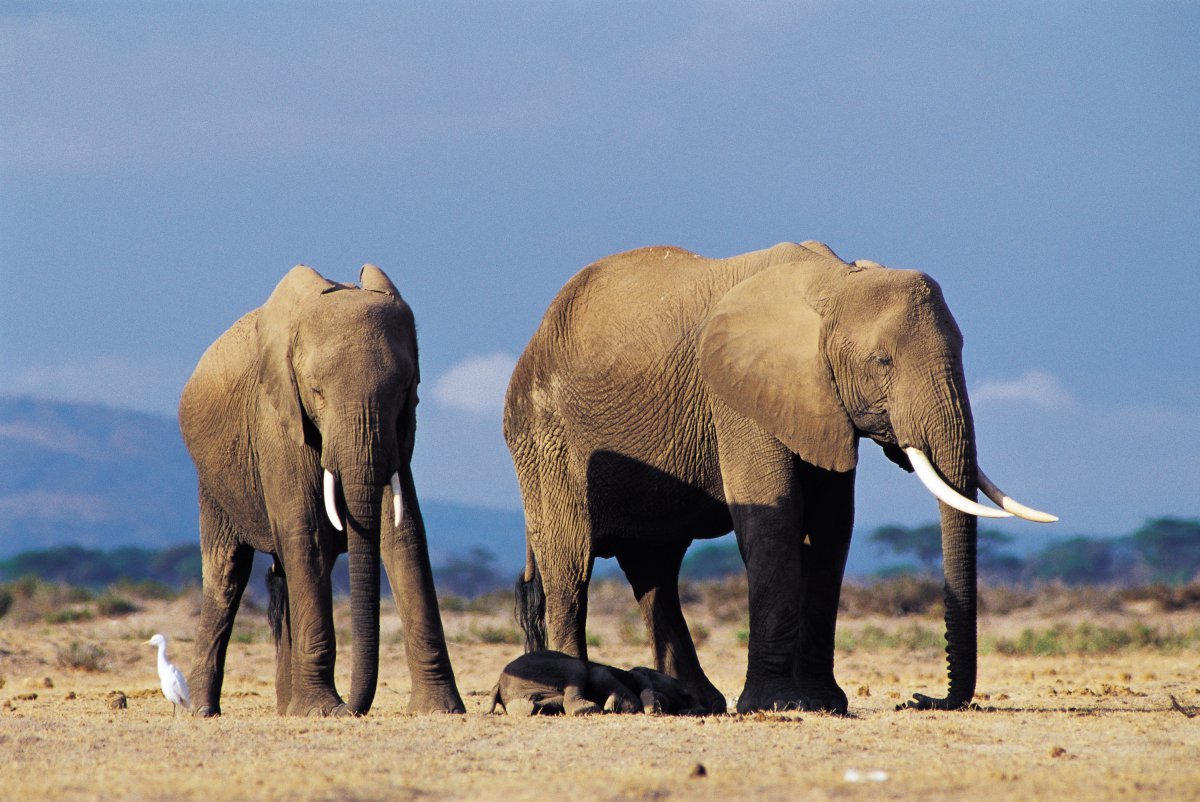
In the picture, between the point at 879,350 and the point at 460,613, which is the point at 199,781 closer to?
the point at 879,350

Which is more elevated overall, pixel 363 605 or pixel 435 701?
pixel 363 605

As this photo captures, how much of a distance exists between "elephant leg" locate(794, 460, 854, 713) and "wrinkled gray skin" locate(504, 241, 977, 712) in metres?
0.01

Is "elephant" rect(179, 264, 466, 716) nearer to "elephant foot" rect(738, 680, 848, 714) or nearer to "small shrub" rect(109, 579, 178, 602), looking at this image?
"elephant foot" rect(738, 680, 848, 714)

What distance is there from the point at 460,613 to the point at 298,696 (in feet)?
55.8

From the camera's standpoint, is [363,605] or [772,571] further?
[772,571]

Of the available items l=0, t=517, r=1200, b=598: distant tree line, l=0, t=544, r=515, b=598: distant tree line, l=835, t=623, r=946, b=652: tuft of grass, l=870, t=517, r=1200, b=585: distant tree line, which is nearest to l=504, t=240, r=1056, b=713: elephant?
l=835, t=623, r=946, b=652: tuft of grass

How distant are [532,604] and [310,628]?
330cm

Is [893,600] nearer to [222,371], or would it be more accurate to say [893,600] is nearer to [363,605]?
[222,371]

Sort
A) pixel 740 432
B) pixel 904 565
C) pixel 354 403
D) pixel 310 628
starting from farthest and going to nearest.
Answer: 1. pixel 904 565
2. pixel 740 432
3. pixel 310 628
4. pixel 354 403

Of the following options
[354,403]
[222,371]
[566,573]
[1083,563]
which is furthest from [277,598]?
[1083,563]

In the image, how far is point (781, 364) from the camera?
12750 millimetres

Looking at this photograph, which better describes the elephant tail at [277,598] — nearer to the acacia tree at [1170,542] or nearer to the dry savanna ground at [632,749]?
the dry savanna ground at [632,749]

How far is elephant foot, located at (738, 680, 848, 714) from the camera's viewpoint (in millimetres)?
12281

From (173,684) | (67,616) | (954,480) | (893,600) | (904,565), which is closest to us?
(954,480)
